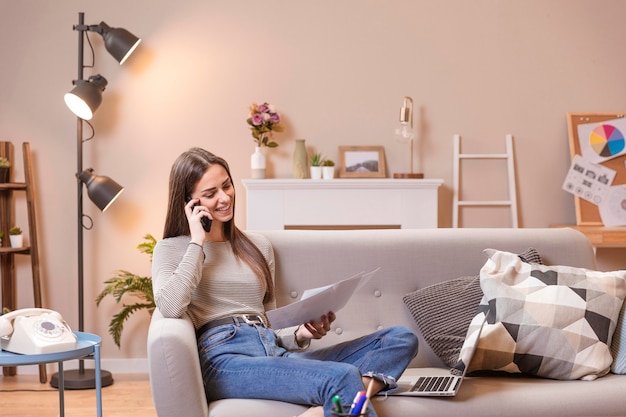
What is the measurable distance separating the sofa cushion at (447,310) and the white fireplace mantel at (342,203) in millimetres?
1610

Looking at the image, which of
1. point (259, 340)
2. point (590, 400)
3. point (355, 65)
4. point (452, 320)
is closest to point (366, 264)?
point (452, 320)

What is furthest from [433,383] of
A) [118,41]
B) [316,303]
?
[118,41]

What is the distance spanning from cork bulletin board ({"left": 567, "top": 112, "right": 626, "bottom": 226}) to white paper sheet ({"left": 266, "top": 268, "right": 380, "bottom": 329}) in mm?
2650

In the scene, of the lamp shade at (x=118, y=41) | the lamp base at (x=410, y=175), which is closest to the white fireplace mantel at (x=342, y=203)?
the lamp base at (x=410, y=175)

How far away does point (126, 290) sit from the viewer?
4.36 m

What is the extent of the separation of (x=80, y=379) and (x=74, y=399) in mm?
227

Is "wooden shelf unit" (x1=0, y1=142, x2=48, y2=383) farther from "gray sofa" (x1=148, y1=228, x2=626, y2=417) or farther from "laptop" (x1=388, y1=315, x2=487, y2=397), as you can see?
"laptop" (x1=388, y1=315, x2=487, y2=397)

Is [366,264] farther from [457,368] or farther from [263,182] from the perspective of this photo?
[263,182]

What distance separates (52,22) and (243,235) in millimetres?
2403

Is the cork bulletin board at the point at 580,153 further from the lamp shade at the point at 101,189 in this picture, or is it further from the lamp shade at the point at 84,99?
the lamp shade at the point at 84,99

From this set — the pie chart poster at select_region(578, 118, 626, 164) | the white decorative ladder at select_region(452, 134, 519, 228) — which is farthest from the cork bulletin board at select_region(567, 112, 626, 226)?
the white decorative ladder at select_region(452, 134, 519, 228)

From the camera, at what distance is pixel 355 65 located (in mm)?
4719

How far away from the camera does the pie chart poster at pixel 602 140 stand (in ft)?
15.6

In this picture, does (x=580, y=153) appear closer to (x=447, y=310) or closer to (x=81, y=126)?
(x=447, y=310)
